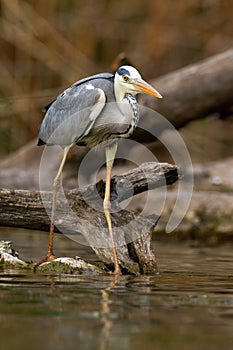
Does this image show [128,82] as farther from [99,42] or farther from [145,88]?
[99,42]

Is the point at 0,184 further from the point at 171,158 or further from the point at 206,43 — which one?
the point at 206,43

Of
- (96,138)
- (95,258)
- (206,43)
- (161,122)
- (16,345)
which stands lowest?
(16,345)

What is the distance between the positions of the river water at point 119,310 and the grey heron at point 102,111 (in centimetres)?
92

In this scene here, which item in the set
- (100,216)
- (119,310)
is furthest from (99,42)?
(119,310)

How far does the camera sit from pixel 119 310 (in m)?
4.51

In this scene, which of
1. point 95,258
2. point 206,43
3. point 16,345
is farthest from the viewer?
point 206,43

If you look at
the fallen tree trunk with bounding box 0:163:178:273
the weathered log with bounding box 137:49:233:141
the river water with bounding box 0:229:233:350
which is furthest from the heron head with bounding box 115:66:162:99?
the weathered log with bounding box 137:49:233:141

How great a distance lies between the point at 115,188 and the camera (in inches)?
269

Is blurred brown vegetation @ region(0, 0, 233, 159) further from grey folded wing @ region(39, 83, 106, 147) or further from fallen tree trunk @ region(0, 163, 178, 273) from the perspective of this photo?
fallen tree trunk @ region(0, 163, 178, 273)

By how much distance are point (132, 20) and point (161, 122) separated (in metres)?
3.78

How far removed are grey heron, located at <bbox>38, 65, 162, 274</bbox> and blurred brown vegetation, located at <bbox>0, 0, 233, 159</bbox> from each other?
5.52 metres

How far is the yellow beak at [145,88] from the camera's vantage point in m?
6.71

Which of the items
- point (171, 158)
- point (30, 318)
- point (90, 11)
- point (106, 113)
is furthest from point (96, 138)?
point (90, 11)

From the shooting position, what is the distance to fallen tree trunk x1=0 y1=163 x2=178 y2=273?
654 cm
